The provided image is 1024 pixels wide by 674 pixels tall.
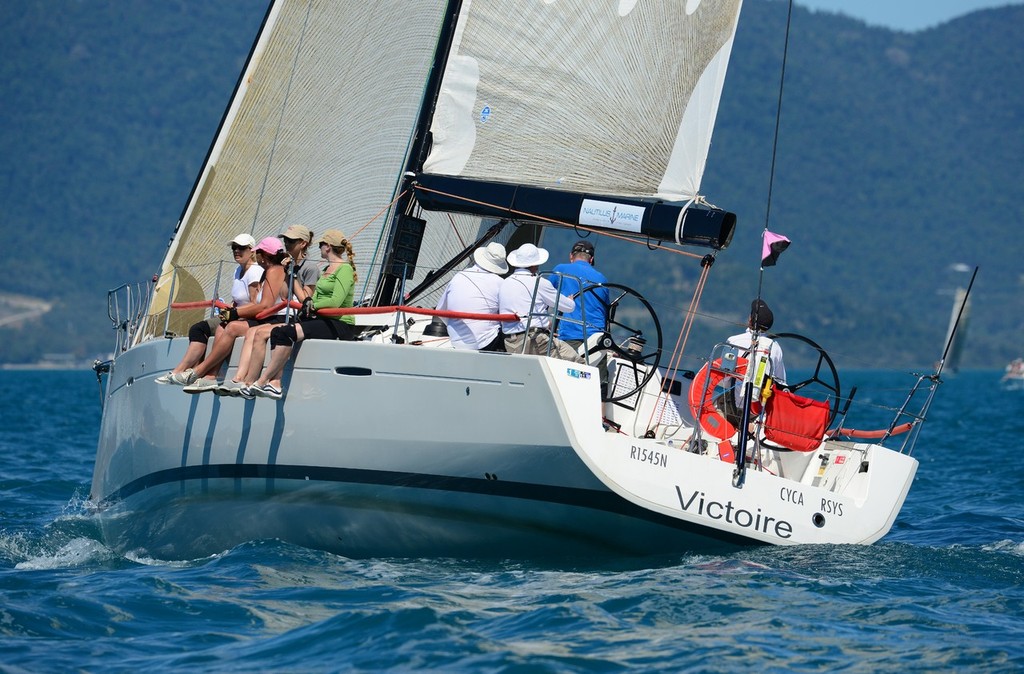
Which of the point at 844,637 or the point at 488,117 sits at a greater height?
the point at 488,117

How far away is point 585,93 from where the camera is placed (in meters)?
9.04

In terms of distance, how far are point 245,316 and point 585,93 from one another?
8.16 ft

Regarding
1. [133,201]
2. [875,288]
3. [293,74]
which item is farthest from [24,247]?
[293,74]

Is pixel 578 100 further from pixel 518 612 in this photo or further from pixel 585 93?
pixel 518 612

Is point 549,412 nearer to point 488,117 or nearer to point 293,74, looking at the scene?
point 488,117

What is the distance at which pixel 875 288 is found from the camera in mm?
193750

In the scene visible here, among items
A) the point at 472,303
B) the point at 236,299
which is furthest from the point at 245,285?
the point at 472,303

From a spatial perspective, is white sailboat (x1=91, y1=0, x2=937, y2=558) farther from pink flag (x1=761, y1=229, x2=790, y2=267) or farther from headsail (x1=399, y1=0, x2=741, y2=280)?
pink flag (x1=761, y1=229, x2=790, y2=267)

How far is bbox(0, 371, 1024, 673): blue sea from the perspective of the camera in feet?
19.8

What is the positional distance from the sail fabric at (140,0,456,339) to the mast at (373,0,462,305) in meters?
0.72

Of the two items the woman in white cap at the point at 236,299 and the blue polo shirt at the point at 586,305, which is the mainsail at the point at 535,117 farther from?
the blue polo shirt at the point at 586,305

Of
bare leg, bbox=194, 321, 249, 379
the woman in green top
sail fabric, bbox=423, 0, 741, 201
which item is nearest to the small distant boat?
sail fabric, bbox=423, 0, 741, 201

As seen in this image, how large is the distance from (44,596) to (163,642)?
1241mm

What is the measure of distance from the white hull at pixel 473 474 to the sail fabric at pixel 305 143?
2055 mm
